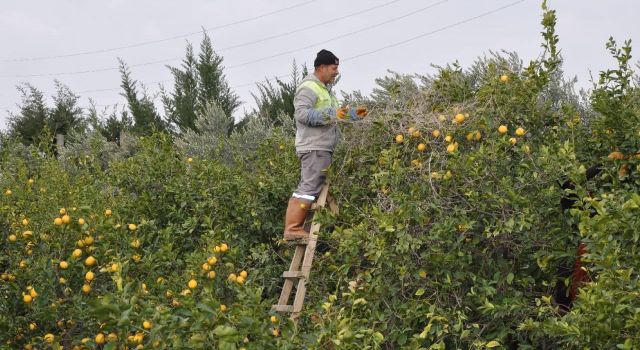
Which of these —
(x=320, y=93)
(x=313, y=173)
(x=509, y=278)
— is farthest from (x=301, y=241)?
(x=509, y=278)

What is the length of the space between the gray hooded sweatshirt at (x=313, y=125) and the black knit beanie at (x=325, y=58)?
0.24 m

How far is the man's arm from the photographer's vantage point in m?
5.48

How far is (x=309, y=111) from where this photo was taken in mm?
5551

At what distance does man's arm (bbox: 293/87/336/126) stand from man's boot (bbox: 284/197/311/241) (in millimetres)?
549

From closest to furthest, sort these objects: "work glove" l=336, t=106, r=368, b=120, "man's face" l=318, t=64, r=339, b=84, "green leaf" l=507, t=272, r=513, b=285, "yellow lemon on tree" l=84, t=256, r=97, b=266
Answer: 1. "green leaf" l=507, t=272, r=513, b=285
2. "yellow lemon on tree" l=84, t=256, r=97, b=266
3. "work glove" l=336, t=106, r=368, b=120
4. "man's face" l=318, t=64, r=339, b=84

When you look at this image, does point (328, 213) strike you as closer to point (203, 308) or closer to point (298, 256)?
point (298, 256)

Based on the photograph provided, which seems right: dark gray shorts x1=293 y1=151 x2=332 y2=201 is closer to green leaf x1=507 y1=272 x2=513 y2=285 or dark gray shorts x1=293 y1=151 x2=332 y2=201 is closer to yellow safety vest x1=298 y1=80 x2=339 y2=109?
yellow safety vest x1=298 y1=80 x2=339 y2=109

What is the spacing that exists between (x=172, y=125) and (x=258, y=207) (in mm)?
8291

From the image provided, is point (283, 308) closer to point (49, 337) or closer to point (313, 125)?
point (313, 125)

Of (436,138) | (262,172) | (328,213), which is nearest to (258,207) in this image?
(262,172)

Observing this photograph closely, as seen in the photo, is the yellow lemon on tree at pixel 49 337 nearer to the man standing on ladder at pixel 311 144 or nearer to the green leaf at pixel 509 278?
the man standing on ladder at pixel 311 144

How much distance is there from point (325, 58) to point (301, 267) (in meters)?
1.49

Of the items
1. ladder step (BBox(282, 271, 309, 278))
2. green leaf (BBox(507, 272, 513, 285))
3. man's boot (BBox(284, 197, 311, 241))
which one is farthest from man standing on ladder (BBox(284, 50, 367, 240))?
green leaf (BBox(507, 272, 513, 285))

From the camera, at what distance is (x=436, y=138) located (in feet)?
16.9
